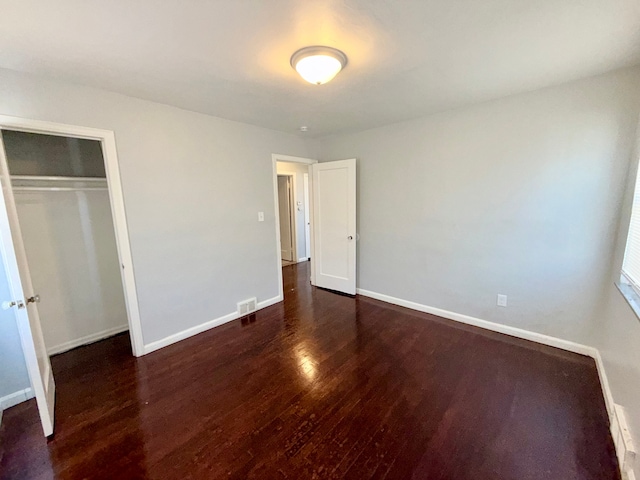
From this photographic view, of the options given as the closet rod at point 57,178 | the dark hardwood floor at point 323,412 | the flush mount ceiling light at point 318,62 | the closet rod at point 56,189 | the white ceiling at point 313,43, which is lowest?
the dark hardwood floor at point 323,412

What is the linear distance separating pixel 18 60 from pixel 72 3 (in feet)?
3.02

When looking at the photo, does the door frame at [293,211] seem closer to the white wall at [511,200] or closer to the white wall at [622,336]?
the white wall at [511,200]

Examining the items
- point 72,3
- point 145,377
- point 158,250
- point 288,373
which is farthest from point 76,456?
point 72,3

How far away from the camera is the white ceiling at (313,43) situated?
1.33 meters

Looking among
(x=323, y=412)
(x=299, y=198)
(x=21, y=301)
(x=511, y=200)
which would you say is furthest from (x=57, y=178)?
(x=511, y=200)

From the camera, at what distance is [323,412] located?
189cm

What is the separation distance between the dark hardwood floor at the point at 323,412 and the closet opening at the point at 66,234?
1.02 ft

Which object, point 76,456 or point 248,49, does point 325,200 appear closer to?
point 248,49

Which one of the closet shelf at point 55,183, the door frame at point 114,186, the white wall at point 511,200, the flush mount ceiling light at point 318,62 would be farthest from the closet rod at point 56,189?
the white wall at point 511,200

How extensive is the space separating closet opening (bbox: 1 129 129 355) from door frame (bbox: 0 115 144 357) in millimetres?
471

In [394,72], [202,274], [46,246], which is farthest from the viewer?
[202,274]

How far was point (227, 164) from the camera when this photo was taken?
3152mm

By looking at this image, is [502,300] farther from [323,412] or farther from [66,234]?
[66,234]

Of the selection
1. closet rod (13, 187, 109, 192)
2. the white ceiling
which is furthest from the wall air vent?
the white ceiling
